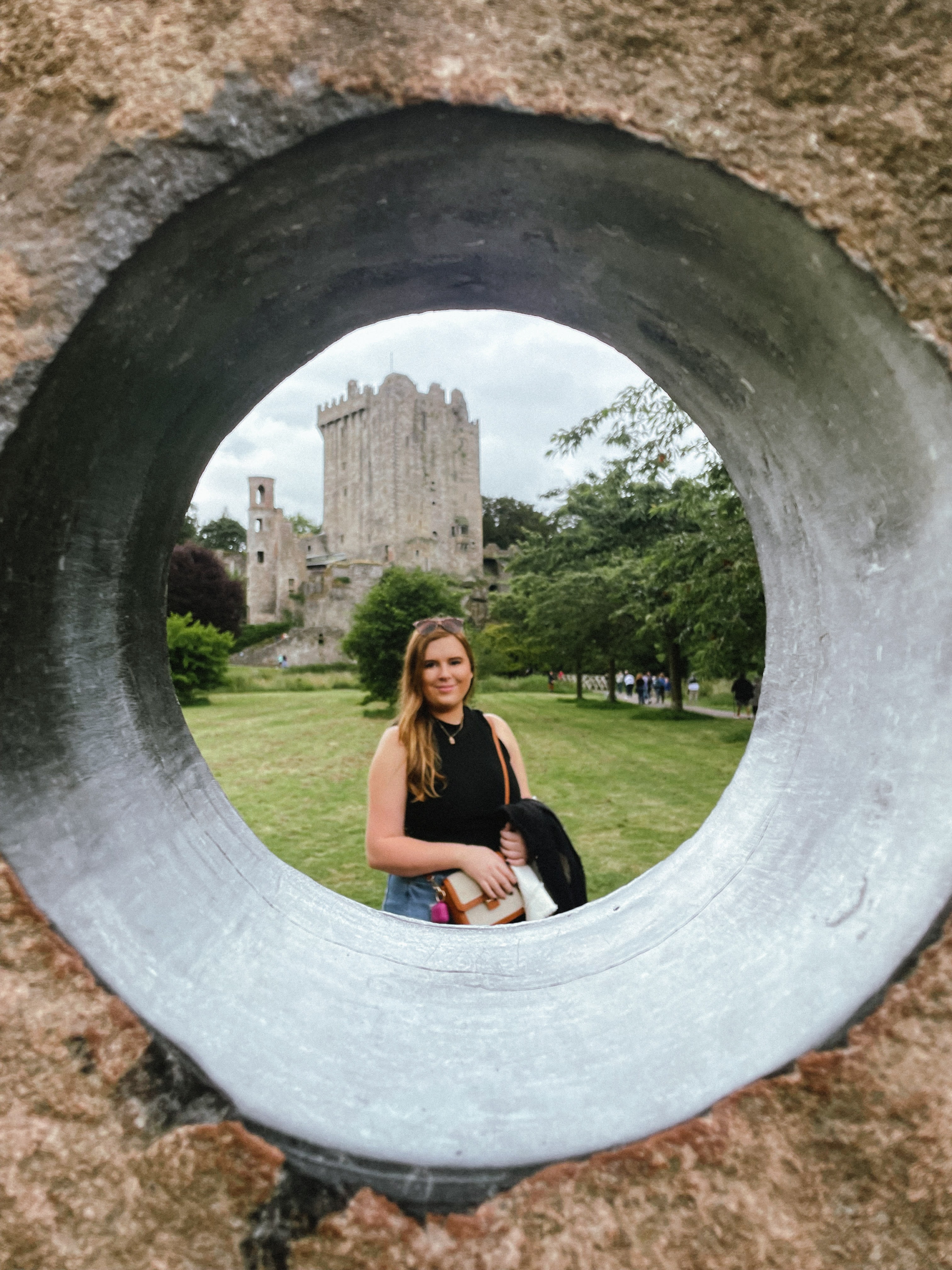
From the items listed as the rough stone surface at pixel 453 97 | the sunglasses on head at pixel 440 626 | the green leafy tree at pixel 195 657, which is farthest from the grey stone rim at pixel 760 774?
the green leafy tree at pixel 195 657

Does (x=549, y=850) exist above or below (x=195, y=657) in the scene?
below

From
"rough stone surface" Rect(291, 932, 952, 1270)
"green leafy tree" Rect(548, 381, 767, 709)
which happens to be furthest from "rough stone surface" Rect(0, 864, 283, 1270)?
"green leafy tree" Rect(548, 381, 767, 709)

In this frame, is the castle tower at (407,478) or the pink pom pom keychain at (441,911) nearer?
the pink pom pom keychain at (441,911)

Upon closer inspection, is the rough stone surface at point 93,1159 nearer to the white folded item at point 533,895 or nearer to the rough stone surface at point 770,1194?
the rough stone surface at point 770,1194

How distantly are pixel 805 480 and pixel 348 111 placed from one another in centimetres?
108

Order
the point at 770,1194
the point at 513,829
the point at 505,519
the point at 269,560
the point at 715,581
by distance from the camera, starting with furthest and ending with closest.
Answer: the point at 505,519
the point at 269,560
the point at 715,581
the point at 513,829
the point at 770,1194

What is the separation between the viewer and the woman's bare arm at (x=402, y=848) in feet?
8.07

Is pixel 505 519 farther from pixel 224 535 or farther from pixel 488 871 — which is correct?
pixel 488 871

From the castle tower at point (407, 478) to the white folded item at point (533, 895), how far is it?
50.7m

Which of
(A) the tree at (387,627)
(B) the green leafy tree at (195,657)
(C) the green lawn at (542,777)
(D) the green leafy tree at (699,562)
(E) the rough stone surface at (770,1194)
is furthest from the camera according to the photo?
(B) the green leafy tree at (195,657)

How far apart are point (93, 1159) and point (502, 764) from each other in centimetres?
179

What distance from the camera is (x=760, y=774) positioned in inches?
69.0

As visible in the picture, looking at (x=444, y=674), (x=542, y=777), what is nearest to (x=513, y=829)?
(x=444, y=674)

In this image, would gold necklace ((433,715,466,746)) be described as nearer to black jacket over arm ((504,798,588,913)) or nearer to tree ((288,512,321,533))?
black jacket over arm ((504,798,588,913))
